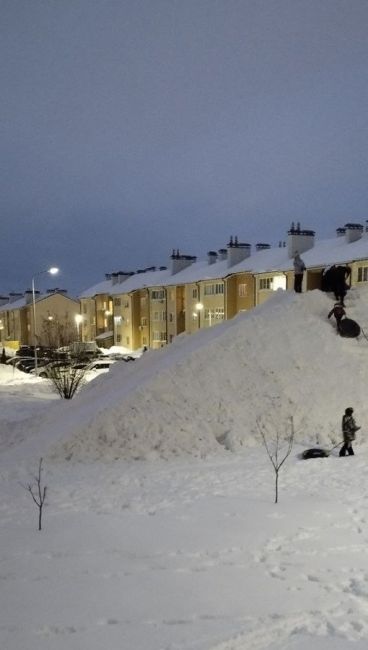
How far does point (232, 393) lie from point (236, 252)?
29.1 meters

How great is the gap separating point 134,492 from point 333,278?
1216cm

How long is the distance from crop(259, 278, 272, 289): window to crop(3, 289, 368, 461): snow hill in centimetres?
1906

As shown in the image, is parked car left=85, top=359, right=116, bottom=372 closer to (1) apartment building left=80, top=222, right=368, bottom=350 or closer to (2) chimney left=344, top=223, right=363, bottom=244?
(1) apartment building left=80, top=222, right=368, bottom=350

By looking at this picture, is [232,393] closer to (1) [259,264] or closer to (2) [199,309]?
(1) [259,264]

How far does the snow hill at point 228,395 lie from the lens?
13731 millimetres

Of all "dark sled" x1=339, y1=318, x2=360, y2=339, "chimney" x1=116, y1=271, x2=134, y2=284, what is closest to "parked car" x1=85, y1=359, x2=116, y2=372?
"dark sled" x1=339, y1=318, x2=360, y2=339

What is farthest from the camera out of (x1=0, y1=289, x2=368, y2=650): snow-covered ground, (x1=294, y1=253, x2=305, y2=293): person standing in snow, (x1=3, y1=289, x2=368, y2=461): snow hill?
(x1=294, y1=253, x2=305, y2=293): person standing in snow

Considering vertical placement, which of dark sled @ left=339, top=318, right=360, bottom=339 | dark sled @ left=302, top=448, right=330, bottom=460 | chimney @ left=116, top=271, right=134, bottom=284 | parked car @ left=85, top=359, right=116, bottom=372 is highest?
chimney @ left=116, top=271, right=134, bottom=284

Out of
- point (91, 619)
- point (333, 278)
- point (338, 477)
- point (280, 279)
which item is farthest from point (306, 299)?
point (280, 279)

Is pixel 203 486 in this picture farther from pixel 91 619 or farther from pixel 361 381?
pixel 361 381

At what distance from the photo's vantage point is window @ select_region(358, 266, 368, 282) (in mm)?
30766

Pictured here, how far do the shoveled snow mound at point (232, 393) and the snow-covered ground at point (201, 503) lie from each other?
5 cm

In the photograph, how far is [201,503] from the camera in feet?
32.0

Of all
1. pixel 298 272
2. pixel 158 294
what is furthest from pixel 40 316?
pixel 298 272
